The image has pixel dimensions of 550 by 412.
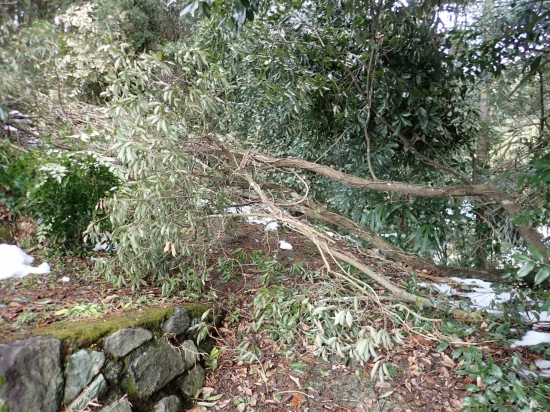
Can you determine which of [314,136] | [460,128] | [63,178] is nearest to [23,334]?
[63,178]

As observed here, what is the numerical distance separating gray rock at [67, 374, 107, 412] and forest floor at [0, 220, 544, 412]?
19.1 inches

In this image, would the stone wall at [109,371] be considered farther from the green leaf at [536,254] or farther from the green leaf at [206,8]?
the green leaf at [536,254]

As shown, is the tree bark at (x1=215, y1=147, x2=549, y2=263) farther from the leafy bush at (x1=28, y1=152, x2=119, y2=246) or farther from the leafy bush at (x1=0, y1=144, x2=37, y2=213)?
the leafy bush at (x1=0, y1=144, x2=37, y2=213)

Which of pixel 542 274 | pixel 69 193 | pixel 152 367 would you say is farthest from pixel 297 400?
pixel 69 193

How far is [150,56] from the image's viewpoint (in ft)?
8.86

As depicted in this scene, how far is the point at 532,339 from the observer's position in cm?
288

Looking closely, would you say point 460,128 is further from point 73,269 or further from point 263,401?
point 73,269

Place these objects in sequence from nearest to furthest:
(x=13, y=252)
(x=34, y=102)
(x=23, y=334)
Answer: (x=23, y=334) → (x=13, y=252) → (x=34, y=102)

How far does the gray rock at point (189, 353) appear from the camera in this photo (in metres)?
2.78

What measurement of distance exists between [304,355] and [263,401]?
0.52 metres

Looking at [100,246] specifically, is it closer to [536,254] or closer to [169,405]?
[169,405]

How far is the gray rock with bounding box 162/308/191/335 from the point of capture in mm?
2754

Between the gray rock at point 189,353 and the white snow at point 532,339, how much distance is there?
2.57 meters

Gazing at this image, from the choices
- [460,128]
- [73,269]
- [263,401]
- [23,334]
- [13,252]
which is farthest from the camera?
[460,128]
